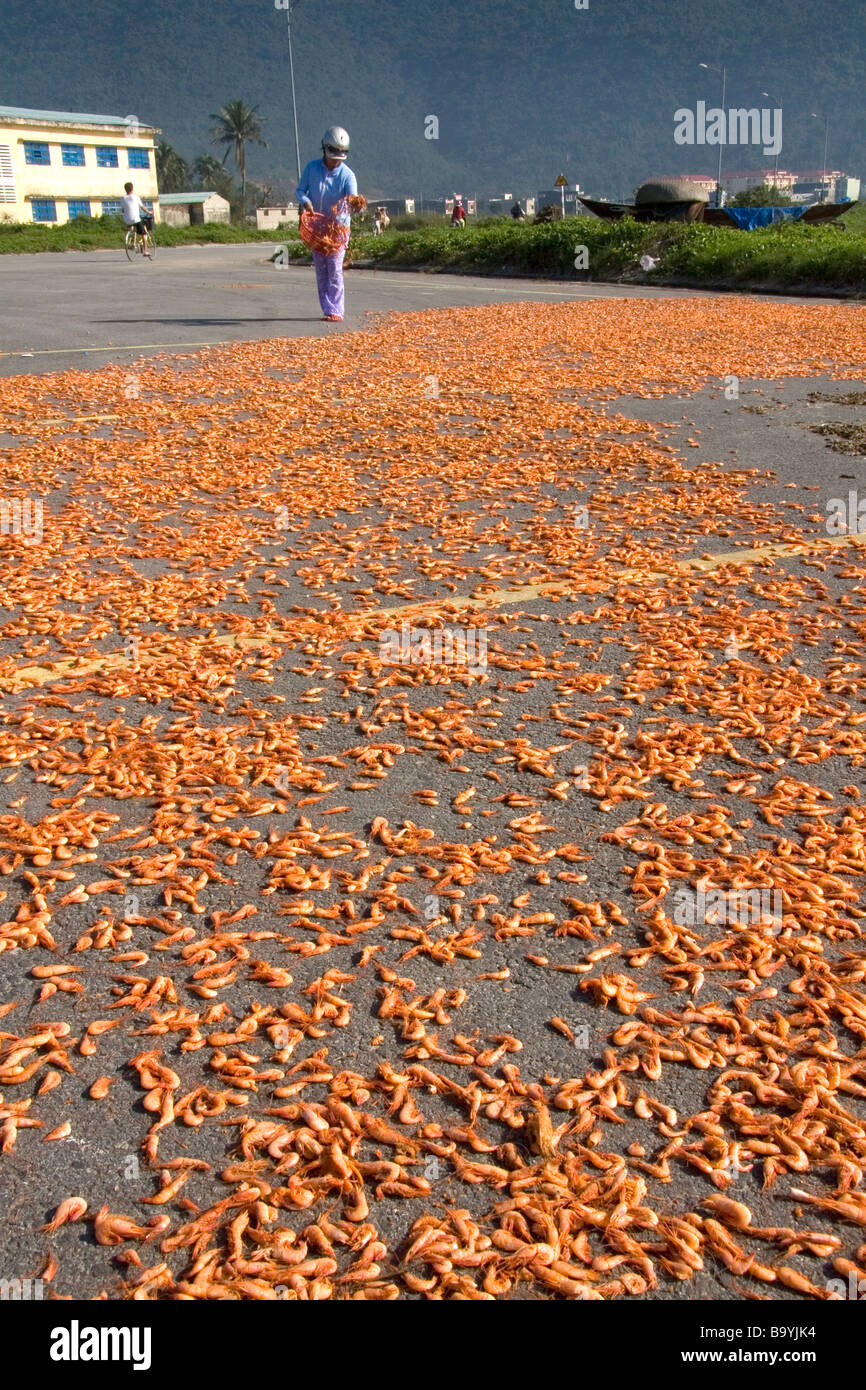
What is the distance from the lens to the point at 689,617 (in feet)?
20.1

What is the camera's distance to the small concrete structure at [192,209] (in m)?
78.1

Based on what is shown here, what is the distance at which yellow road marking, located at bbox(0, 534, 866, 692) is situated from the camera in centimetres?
557

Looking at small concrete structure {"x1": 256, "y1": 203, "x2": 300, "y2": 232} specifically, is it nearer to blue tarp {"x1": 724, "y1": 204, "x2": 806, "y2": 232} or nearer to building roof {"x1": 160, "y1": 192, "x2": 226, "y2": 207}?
building roof {"x1": 160, "y1": 192, "x2": 226, "y2": 207}

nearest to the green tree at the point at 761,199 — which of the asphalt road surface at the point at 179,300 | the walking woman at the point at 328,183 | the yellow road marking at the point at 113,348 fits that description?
the asphalt road surface at the point at 179,300

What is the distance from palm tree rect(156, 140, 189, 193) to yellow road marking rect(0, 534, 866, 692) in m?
150

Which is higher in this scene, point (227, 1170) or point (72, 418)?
point (72, 418)

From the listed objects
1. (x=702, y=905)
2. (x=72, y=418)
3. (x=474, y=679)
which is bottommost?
(x=702, y=905)

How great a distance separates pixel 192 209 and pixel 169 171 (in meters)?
74.0

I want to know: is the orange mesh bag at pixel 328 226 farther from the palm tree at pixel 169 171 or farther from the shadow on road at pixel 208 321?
the palm tree at pixel 169 171

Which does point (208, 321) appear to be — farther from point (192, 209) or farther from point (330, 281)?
point (192, 209)

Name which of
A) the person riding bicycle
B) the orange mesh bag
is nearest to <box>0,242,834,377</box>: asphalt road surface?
the person riding bicycle

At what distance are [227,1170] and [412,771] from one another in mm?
2115

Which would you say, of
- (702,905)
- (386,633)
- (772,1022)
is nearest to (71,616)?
(386,633)
